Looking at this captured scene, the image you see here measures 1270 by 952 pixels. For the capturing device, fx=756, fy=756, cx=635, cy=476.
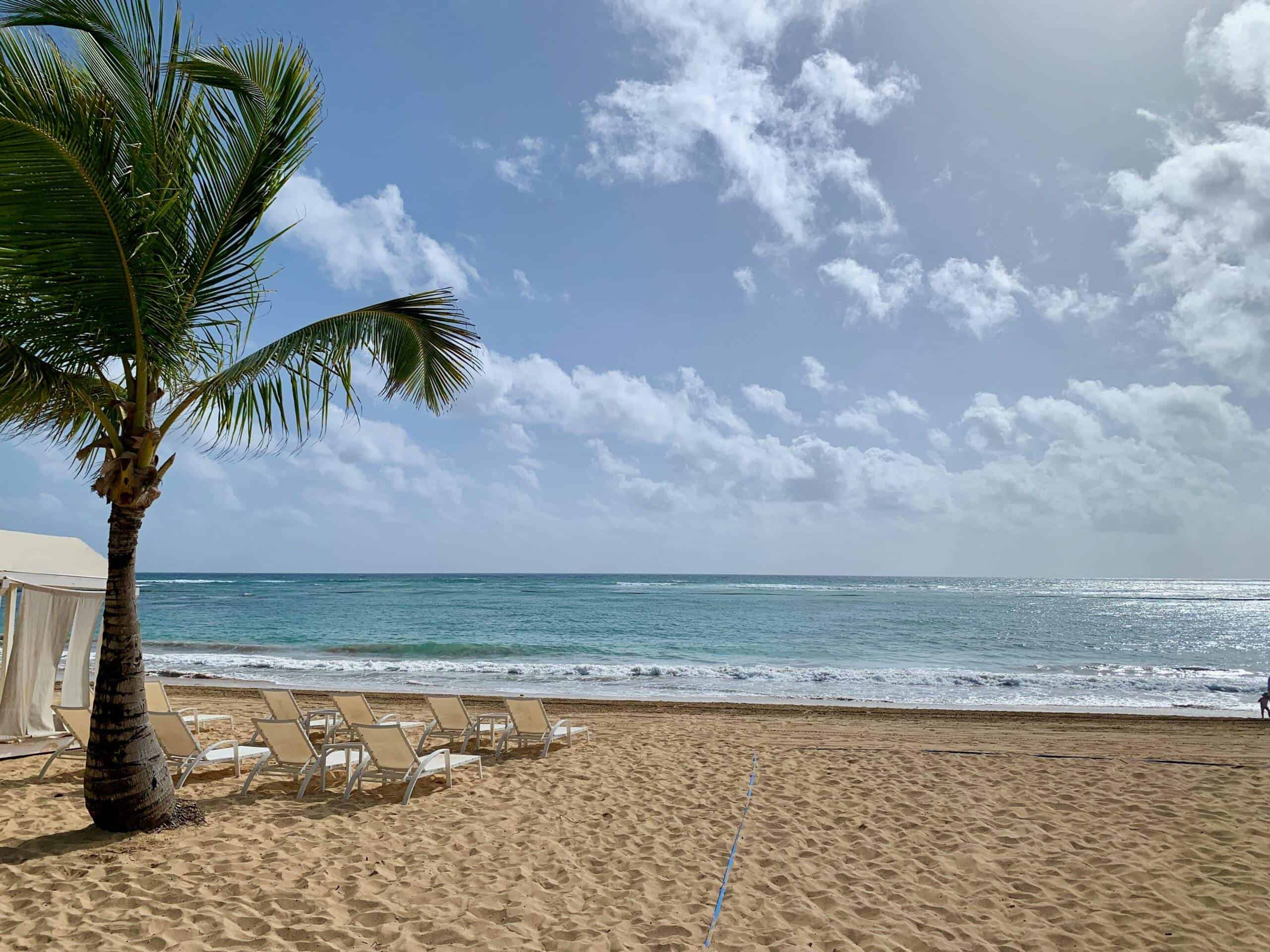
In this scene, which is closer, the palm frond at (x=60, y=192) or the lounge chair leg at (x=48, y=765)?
the palm frond at (x=60, y=192)

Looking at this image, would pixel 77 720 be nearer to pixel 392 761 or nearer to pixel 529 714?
pixel 392 761

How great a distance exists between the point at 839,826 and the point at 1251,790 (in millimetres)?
4092

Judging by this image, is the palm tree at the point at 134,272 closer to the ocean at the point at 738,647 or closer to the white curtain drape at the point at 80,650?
the white curtain drape at the point at 80,650

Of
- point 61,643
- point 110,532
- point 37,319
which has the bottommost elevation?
point 61,643

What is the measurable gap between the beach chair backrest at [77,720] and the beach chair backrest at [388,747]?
9.03 ft

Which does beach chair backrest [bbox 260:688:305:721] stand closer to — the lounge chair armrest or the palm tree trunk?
the lounge chair armrest

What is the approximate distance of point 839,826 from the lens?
5.70m

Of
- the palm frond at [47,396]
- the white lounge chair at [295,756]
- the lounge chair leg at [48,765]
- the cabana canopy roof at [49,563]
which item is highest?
the palm frond at [47,396]

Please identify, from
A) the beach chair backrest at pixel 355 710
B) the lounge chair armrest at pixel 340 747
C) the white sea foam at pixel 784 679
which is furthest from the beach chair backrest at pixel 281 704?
the white sea foam at pixel 784 679

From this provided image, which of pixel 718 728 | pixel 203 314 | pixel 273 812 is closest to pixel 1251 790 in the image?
pixel 718 728

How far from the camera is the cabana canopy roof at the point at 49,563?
7406 mm

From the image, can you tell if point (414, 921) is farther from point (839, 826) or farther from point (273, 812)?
point (839, 826)

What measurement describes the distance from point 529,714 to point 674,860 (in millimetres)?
3613

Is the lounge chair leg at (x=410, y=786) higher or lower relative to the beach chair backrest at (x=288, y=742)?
lower
